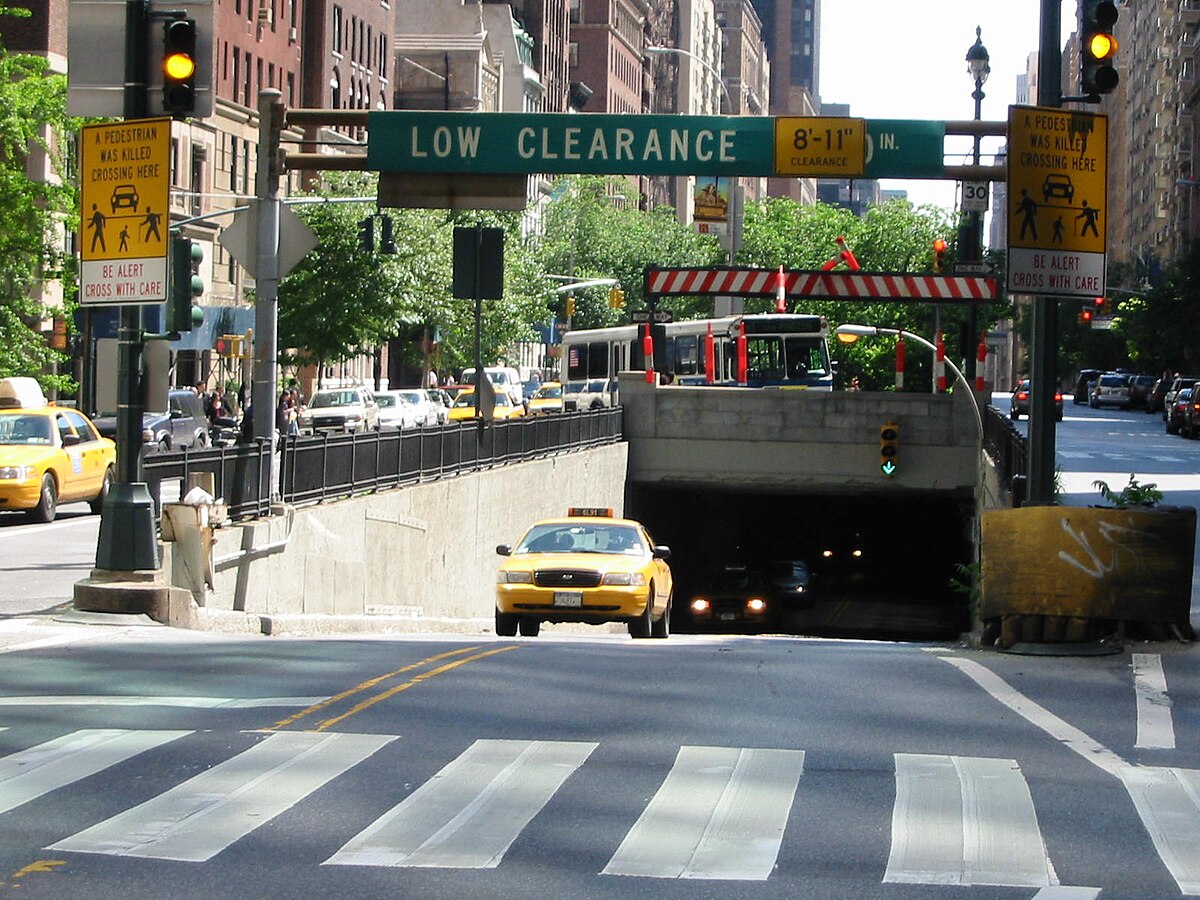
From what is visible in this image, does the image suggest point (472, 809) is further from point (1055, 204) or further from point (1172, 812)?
point (1055, 204)

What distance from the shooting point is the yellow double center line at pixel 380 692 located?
35.3 ft

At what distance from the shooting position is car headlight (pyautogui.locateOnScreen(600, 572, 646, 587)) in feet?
74.3

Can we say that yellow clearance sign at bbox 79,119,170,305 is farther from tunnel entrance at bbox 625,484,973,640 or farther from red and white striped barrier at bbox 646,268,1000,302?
tunnel entrance at bbox 625,484,973,640

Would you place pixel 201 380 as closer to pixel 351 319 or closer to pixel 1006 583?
pixel 351 319

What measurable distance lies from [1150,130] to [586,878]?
477ft

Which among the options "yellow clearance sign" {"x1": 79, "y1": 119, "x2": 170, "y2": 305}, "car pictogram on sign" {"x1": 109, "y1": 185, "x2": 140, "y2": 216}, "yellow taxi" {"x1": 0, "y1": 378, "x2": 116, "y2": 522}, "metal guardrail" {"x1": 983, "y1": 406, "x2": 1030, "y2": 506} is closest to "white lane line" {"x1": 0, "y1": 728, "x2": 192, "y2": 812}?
"yellow clearance sign" {"x1": 79, "y1": 119, "x2": 170, "y2": 305}

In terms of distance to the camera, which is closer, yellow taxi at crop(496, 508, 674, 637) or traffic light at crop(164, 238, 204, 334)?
traffic light at crop(164, 238, 204, 334)

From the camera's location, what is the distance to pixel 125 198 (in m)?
15.8

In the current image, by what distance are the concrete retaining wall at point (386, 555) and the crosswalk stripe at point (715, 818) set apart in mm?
8219

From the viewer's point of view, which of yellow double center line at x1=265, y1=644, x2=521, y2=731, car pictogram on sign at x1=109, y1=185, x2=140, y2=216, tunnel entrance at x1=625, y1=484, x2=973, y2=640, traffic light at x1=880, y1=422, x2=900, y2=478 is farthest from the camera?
tunnel entrance at x1=625, y1=484, x2=973, y2=640

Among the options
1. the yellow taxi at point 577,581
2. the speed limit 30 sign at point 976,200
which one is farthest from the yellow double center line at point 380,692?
the speed limit 30 sign at point 976,200

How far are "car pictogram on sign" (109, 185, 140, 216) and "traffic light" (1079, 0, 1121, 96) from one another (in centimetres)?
808

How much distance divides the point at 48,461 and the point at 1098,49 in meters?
→ 19.6

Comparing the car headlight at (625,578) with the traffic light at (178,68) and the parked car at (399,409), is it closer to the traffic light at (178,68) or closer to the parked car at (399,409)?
the traffic light at (178,68)
